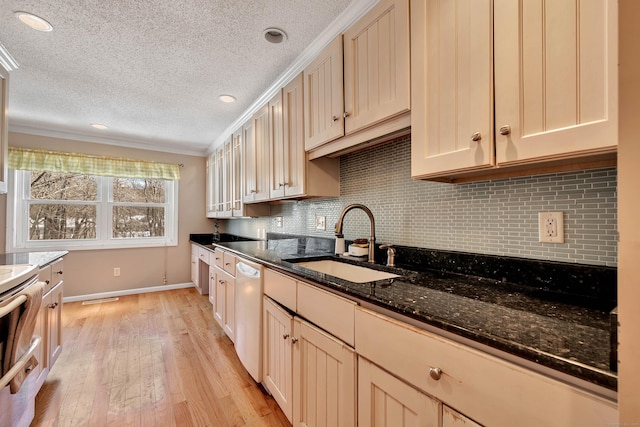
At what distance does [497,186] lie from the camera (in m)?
1.19

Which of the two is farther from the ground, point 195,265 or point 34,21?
point 34,21

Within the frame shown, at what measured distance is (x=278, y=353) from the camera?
157cm

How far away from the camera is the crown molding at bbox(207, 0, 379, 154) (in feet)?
4.76

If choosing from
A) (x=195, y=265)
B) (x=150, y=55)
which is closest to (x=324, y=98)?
(x=150, y=55)

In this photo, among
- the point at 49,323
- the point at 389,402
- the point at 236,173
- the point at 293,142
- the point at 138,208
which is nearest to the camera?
the point at 389,402

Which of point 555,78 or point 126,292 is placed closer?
point 555,78

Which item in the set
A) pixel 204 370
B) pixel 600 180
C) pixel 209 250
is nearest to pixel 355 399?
pixel 600 180

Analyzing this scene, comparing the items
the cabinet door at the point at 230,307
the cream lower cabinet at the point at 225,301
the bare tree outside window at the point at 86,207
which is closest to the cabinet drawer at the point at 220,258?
the cream lower cabinet at the point at 225,301

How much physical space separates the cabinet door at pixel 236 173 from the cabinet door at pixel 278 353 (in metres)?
1.68

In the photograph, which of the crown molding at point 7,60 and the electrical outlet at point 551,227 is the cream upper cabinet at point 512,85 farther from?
the crown molding at point 7,60

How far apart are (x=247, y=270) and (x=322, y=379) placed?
3.14 feet

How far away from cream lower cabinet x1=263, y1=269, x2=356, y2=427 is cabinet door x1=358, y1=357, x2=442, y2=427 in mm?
53

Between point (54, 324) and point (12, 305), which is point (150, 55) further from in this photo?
point (54, 324)

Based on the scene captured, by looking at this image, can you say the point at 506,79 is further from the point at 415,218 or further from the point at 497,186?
the point at 415,218
